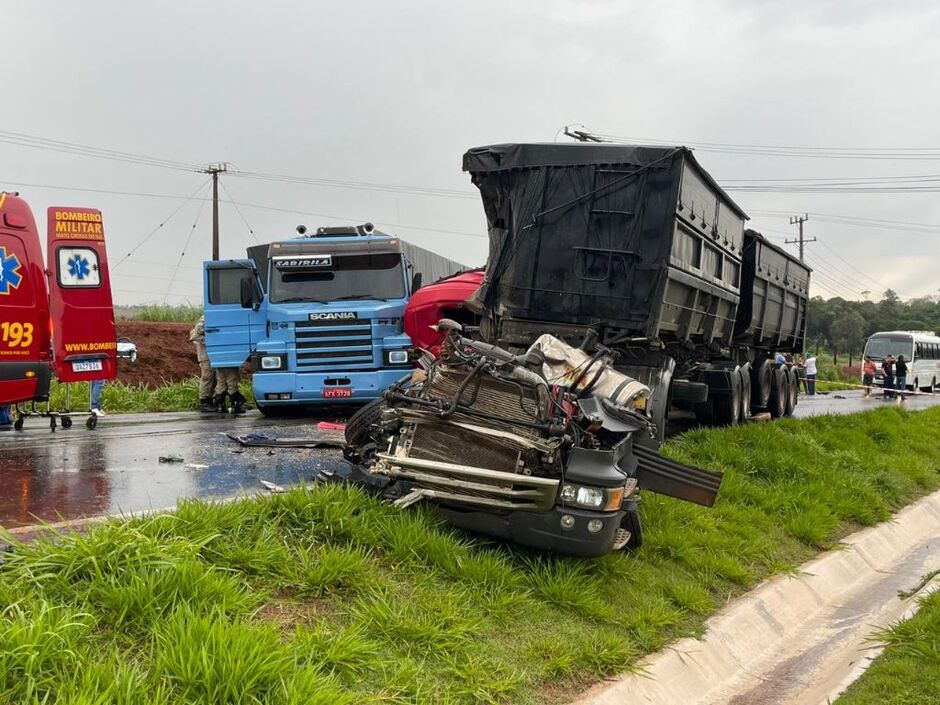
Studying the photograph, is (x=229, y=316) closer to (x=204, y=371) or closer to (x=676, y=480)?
(x=204, y=371)

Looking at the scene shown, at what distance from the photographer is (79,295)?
32.6ft

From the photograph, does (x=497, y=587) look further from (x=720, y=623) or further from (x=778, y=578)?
(x=778, y=578)

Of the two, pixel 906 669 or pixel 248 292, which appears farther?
pixel 248 292

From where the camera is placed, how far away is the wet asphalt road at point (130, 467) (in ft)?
20.5

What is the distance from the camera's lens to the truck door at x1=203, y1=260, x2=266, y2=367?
543 inches

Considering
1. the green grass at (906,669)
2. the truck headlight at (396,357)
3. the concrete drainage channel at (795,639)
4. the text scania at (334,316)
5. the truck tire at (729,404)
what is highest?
the text scania at (334,316)

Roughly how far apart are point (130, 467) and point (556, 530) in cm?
483

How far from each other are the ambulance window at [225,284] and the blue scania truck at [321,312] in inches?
0.7

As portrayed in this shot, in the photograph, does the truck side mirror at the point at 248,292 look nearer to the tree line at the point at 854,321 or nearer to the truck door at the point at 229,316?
the truck door at the point at 229,316

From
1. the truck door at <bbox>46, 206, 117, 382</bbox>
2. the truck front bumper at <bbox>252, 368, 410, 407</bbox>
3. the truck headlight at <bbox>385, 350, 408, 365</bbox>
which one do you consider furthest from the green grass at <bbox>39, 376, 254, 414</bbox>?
the truck door at <bbox>46, 206, 117, 382</bbox>

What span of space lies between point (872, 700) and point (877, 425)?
10151 millimetres

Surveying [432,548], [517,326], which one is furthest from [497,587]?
[517,326]

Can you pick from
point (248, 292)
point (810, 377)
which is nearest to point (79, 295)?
point (248, 292)

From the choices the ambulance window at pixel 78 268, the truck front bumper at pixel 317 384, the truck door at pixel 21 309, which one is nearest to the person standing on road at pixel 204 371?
the truck front bumper at pixel 317 384
